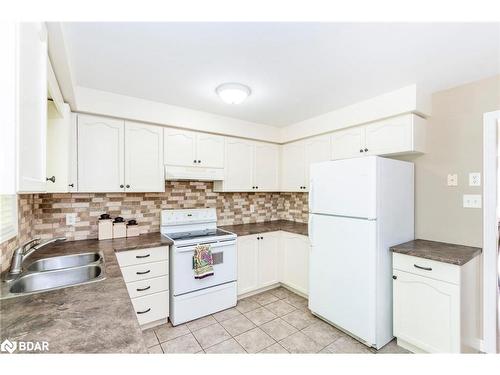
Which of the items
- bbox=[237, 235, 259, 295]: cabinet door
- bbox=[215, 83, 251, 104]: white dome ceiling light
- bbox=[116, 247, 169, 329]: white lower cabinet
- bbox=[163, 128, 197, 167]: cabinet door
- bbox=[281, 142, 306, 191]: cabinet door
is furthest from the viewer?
bbox=[281, 142, 306, 191]: cabinet door

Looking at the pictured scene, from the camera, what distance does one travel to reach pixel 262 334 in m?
2.29

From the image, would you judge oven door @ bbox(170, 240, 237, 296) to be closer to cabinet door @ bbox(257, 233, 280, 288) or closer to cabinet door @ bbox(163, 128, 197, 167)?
cabinet door @ bbox(257, 233, 280, 288)

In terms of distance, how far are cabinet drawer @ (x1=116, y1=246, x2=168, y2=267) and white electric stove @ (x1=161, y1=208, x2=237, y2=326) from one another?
0.34ft

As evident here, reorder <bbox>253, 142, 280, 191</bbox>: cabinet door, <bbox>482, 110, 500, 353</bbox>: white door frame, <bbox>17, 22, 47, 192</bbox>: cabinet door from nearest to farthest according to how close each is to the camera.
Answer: <bbox>17, 22, 47, 192</bbox>: cabinet door → <bbox>482, 110, 500, 353</bbox>: white door frame → <bbox>253, 142, 280, 191</bbox>: cabinet door

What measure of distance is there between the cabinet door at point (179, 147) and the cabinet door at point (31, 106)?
1.71 m

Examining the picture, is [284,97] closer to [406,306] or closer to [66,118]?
[66,118]

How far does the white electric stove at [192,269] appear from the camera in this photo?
2.43m

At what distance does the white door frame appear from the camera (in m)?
2.01

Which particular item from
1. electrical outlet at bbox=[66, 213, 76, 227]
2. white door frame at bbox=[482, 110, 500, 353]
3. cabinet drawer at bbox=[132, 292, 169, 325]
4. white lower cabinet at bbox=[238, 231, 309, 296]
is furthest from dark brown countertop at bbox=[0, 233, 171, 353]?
white door frame at bbox=[482, 110, 500, 353]

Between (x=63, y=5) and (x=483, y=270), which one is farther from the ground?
(x=63, y=5)

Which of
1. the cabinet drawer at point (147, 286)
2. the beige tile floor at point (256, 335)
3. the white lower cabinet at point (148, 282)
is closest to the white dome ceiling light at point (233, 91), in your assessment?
the white lower cabinet at point (148, 282)

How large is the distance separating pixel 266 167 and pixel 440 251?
2.23 metres
